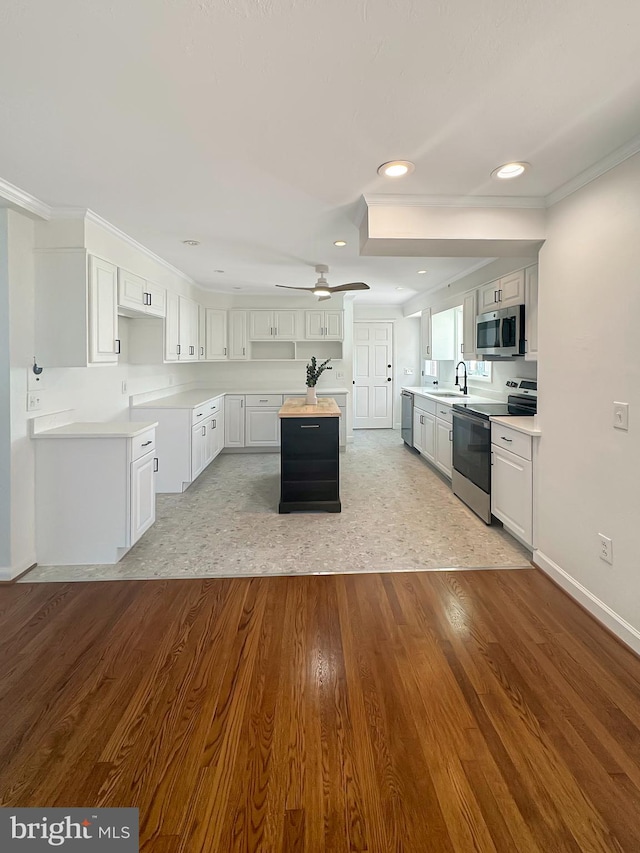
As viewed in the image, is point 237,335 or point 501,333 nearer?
point 501,333

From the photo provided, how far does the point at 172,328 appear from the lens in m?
4.96

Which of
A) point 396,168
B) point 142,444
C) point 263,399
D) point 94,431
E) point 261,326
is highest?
point 396,168

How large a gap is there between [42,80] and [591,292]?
2704mm

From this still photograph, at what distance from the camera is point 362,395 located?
8.59 meters

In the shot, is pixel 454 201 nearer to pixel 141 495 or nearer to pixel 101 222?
pixel 101 222

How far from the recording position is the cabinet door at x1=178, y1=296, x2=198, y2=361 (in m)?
5.33

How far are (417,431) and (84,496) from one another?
14.7 ft

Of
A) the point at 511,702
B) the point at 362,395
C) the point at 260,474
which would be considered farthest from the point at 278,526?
the point at 362,395

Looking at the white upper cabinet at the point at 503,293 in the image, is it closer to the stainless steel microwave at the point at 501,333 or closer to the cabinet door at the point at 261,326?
the stainless steel microwave at the point at 501,333

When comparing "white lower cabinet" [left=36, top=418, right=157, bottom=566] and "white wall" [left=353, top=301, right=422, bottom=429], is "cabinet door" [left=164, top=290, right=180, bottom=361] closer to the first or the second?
"white lower cabinet" [left=36, top=418, right=157, bottom=566]

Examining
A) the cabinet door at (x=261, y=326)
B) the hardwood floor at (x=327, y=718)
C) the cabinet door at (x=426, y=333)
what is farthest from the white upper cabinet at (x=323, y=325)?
the hardwood floor at (x=327, y=718)

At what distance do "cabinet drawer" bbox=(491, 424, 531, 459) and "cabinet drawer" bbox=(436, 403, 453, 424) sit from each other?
1.21 metres

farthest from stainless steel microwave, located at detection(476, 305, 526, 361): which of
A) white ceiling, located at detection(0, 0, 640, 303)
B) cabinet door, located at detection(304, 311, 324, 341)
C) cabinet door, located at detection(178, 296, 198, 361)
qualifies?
cabinet door, located at detection(178, 296, 198, 361)

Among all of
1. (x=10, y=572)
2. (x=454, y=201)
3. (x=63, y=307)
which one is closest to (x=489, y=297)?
(x=454, y=201)
